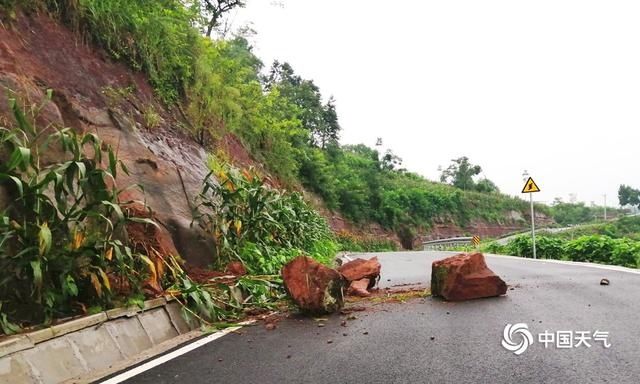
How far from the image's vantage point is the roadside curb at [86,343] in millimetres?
3594

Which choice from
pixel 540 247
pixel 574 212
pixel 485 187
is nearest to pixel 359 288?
pixel 540 247

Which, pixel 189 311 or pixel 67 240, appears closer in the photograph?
pixel 67 240

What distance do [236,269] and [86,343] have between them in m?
3.50

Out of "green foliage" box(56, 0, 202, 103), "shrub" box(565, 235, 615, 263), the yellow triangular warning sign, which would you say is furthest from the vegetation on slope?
"shrub" box(565, 235, 615, 263)

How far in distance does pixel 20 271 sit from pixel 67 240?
20.4 inches

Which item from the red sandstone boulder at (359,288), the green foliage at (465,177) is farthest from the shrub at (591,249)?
the green foliage at (465,177)

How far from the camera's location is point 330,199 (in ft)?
117

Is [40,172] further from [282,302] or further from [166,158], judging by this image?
[166,158]

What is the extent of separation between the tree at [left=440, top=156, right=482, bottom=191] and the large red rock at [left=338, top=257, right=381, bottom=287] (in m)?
66.7

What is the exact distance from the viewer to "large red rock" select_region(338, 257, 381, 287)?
8391mm

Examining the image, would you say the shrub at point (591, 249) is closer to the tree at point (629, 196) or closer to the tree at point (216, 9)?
A: the tree at point (216, 9)

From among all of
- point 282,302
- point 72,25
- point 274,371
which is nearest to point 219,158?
point 72,25

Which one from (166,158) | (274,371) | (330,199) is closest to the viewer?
(274,371)

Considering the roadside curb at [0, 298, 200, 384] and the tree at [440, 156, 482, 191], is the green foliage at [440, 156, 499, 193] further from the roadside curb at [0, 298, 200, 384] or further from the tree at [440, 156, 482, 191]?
the roadside curb at [0, 298, 200, 384]
